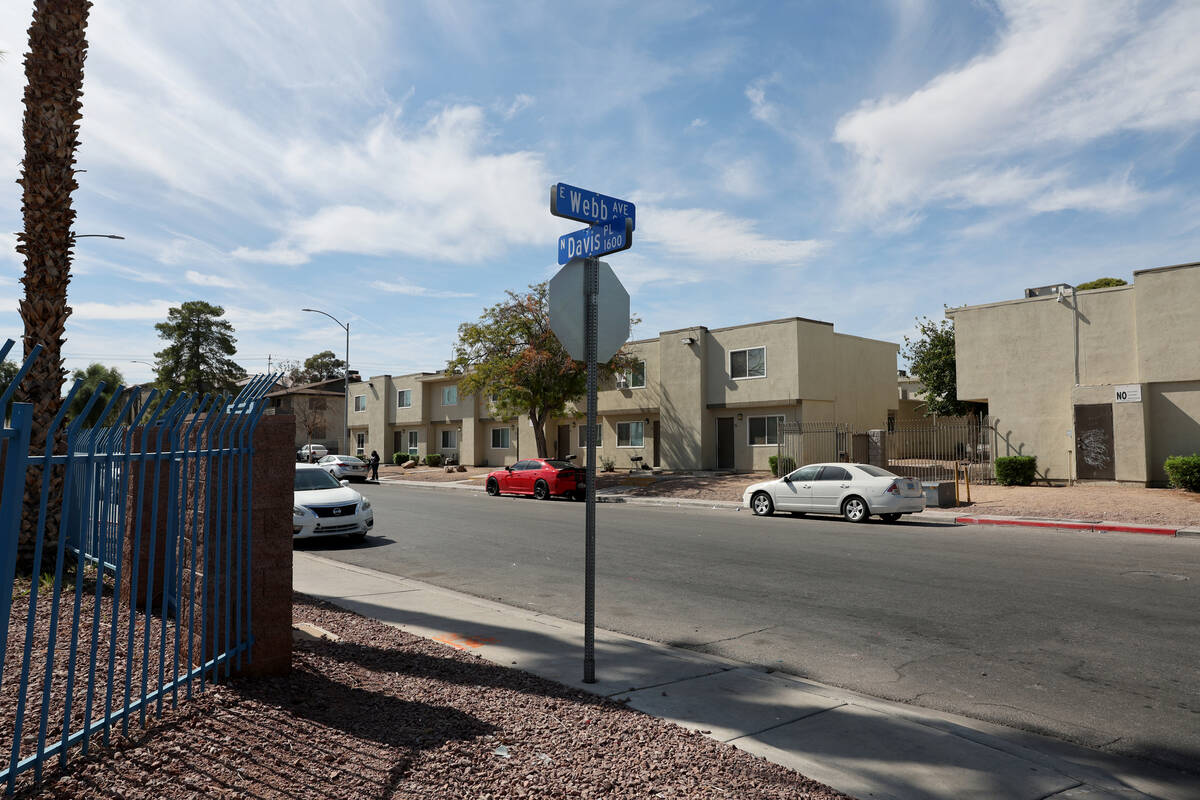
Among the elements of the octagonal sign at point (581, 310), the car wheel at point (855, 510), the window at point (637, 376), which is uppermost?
the window at point (637, 376)

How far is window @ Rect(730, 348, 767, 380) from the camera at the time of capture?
3312cm

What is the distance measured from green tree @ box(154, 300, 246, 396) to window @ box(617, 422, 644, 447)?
40.7 meters

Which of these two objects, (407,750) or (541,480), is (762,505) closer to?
(541,480)

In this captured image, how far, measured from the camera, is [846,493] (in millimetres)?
18672

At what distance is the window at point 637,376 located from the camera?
122 feet

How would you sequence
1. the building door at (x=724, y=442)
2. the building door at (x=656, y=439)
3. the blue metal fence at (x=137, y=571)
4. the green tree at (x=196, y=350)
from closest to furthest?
the blue metal fence at (x=137, y=571) < the building door at (x=724, y=442) < the building door at (x=656, y=439) < the green tree at (x=196, y=350)

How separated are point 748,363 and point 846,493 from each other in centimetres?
1550

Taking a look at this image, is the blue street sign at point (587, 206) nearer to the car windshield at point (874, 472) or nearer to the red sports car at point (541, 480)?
the car windshield at point (874, 472)

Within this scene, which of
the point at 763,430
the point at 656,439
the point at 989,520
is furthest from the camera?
the point at 656,439

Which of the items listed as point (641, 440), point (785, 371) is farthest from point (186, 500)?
point (641, 440)

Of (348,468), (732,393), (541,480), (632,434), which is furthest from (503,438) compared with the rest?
(541,480)

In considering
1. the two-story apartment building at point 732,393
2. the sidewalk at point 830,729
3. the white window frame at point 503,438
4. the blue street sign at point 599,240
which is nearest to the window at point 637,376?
the two-story apartment building at point 732,393

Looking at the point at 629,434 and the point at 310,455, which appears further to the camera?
the point at 310,455

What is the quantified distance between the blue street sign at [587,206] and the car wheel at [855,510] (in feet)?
46.9
